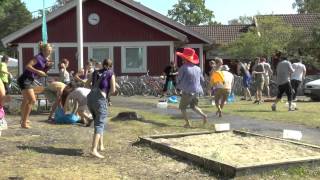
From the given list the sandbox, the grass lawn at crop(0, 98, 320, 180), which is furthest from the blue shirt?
the sandbox

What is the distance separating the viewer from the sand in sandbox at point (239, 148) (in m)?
9.03

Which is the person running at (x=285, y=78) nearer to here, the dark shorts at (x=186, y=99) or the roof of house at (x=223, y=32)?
the dark shorts at (x=186, y=99)

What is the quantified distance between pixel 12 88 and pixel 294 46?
22.8 metres

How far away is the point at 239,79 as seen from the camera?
29875 mm

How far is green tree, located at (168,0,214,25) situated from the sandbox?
95128mm

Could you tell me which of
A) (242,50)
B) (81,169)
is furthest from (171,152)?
(242,50)

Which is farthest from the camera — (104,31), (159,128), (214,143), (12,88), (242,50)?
(242,50)

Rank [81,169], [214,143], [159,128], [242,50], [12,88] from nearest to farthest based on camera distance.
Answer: [81,169] < [214,143] < [159,128] < [12,88] < [242,50]

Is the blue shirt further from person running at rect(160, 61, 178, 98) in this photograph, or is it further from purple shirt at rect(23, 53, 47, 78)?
person running at rect(160, 61, 178, 98)

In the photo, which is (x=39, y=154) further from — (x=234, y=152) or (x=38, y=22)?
(x=38, y=22)

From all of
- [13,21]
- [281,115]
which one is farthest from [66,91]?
[13,21]

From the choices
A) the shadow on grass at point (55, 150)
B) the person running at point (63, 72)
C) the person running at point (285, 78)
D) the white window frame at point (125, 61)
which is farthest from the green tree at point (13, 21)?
the shadow on grass at point (55, 150)

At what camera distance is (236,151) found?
970cm

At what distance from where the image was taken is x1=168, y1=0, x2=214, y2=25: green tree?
106 meters
